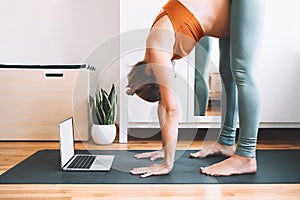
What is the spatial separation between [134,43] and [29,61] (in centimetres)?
96

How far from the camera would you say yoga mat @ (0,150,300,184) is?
125 cm

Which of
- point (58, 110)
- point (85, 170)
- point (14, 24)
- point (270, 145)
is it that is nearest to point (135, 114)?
point (58, 110)

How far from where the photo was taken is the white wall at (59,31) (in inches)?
90.0

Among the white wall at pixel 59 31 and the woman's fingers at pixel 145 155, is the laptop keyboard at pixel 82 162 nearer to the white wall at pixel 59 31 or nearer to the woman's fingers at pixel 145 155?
the woman's fingers at pixel 145 155

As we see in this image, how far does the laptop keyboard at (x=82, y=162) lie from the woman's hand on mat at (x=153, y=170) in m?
0.19

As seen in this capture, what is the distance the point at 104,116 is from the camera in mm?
1898

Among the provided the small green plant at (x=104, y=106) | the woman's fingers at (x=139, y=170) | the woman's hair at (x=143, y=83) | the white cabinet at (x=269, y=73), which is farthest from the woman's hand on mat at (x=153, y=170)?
the small green plant at (x=104, y=106)

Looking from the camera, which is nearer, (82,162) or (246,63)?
(246,63)

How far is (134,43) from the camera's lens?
1.60m

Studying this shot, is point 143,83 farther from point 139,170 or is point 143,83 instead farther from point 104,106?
point 104,106

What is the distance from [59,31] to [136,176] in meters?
1.30

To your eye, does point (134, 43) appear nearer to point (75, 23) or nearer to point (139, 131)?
point (139, 131)

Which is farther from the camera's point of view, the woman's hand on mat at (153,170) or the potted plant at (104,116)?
the potted plant at (104,116)

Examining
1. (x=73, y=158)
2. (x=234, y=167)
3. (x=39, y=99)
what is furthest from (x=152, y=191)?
(x=39, y=99)
